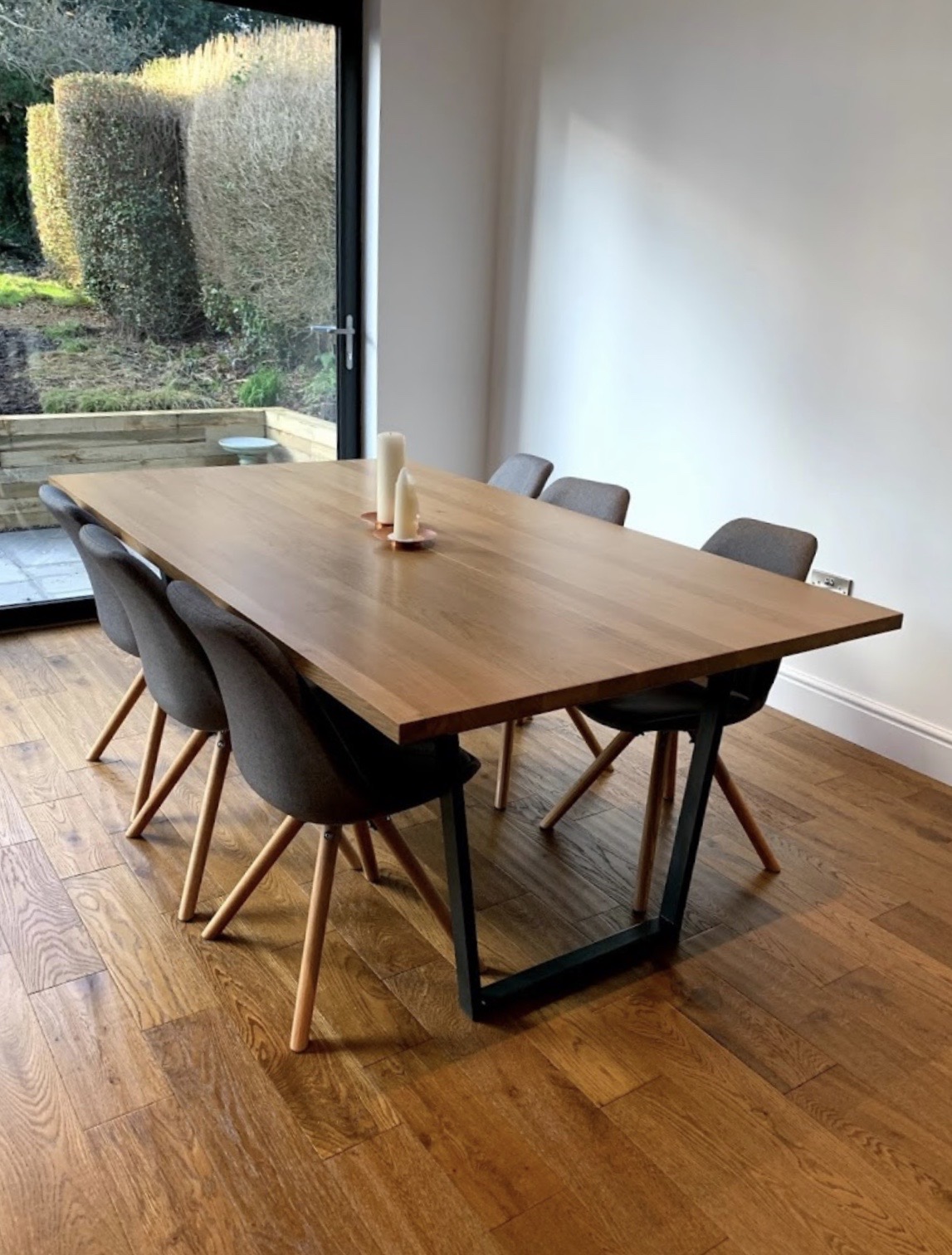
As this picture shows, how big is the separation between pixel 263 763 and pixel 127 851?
826 mm

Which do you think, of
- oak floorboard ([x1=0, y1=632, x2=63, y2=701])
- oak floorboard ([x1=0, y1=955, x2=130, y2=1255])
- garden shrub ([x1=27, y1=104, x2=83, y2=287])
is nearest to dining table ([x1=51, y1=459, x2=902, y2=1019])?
oak floorboard ([x1=0, y1=955, x2=130, y2=1255])

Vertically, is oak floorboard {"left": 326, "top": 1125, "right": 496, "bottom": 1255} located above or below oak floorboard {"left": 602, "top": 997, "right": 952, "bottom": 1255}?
above

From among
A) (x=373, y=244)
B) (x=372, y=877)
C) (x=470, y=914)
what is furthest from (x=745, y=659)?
(x=373, y=244)

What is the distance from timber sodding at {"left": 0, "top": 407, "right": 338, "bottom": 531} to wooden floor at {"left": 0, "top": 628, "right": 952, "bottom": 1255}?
1.46 meters

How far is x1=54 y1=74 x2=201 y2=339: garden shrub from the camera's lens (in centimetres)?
348

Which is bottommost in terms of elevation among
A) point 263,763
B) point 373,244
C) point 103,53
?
point 263,763

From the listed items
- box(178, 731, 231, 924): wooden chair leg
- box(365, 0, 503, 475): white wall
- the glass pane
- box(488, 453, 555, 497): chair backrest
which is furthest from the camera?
box(365, 0, 503, 475): white wall

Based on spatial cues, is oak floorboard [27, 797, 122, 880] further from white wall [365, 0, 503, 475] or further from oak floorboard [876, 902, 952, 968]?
white wall [365, 0, 503, 475]

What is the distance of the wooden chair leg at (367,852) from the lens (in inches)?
86.8

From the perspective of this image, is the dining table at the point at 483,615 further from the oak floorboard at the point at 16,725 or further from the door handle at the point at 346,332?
the door handle at the point at 346,332

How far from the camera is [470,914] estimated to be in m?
1.81

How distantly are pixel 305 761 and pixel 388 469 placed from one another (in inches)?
34.8

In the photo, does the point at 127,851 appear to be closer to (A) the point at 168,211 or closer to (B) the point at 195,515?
(B) the point at 195,515

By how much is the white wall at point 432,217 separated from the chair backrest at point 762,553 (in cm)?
215
